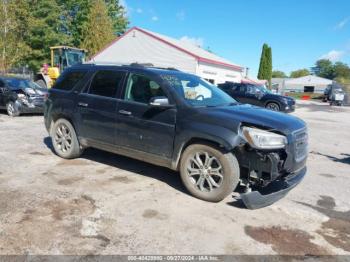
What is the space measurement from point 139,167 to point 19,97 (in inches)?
317

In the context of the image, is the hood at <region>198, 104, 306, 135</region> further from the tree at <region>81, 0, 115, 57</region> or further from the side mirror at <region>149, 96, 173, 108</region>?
Answer: the tree at <region>81, 0, 115, 57</region>

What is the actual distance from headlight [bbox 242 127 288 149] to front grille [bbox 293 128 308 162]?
0.86 ft

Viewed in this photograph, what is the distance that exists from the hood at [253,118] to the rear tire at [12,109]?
376 inches

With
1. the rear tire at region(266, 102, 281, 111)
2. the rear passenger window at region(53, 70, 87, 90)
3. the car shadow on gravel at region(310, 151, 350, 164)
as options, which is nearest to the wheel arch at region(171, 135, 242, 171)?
the rear passenger window at region(53, 70, 87, 90)

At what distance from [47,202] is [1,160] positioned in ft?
8.06

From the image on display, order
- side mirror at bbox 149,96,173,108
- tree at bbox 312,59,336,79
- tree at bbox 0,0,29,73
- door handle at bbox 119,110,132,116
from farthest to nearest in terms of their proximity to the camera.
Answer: tree at bbox 312,59,336,79 < tree at bbox 0,0,29,73 < door handle at bbox 119,110,132,116 < side mirror at bbox 149,96,173,108

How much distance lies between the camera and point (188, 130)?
4.74 metres

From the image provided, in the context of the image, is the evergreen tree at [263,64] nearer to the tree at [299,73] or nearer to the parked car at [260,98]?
the parked car at [260,98]

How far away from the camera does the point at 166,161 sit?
506 centimetres

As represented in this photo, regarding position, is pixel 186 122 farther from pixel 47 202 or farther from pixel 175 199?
pixel 47 202

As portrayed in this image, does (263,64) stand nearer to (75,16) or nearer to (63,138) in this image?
(75,16)

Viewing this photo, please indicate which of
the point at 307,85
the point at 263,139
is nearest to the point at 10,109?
the point at 263,139

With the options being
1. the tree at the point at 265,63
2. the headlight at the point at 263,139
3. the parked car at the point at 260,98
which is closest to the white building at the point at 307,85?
the tree at the point at 265,63

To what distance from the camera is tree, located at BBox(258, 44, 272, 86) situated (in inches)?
2137
